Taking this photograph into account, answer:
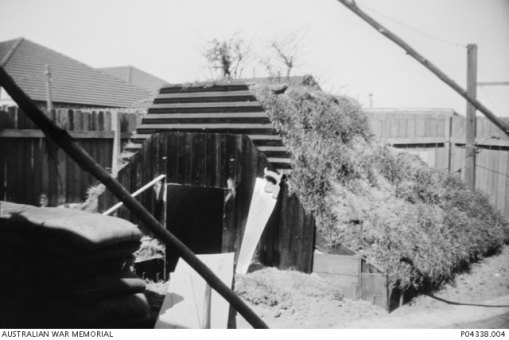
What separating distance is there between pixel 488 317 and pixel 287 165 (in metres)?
3.72

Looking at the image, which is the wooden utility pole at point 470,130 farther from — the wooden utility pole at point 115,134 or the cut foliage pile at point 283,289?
the wooden utility pole at point 115,134

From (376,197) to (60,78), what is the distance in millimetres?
18076

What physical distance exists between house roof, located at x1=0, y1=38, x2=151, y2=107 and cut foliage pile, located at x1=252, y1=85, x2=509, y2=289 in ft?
47.5

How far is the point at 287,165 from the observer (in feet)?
20.9

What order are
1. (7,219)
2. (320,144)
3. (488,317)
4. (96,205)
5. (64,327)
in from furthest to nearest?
(96,205)
(320,144)
(488,317)
(7,219)
(64,327)

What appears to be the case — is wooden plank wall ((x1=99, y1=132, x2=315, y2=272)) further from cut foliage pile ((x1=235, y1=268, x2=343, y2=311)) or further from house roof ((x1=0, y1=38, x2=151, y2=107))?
house roof ((x1=0, y1=38, x2=151, y2=107))

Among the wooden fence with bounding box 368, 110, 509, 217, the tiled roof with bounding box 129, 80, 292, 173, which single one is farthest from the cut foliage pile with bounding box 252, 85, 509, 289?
the wooden fence with bounding box 368, 110, 509, 217

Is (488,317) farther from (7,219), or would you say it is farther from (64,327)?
(7,219)

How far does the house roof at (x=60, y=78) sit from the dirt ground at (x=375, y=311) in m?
16.0

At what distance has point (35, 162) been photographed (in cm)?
906

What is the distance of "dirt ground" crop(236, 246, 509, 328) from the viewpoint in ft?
17.0

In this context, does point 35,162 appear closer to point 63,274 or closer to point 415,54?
point 63,274

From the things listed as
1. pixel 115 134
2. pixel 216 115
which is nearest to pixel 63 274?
pixel 216 115

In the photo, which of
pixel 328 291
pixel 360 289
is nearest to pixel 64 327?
pixel 328 291
